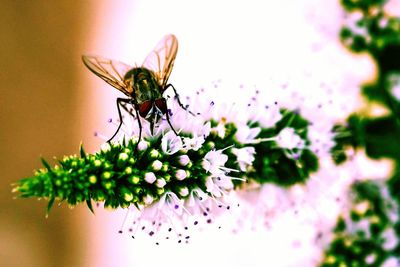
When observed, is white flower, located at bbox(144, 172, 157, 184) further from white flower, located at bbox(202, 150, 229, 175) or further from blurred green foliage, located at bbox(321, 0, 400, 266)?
blurred green foliage, located at bbox(321, 0, 400, 266)

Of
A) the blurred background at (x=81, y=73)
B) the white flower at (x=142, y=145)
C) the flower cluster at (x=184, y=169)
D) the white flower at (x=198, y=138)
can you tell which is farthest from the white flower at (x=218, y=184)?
the blurred background at (x=81, y=73)

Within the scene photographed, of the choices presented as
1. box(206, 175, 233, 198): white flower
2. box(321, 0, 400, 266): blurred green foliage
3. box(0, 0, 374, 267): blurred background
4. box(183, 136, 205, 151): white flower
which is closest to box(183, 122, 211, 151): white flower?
box(183, 136, 205, 151): white flower

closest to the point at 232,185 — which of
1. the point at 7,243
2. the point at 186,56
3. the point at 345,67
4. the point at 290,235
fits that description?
the point at 345,67

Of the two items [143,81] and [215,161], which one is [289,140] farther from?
[143,81]

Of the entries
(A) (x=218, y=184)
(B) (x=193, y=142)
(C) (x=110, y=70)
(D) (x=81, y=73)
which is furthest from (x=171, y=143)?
(D) (x=81, y=73)

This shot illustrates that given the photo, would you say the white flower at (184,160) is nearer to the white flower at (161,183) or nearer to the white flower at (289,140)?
the white flower at (161,183)

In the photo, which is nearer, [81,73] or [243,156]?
[243,156]
